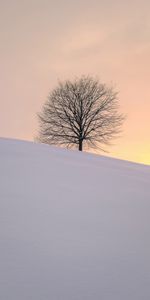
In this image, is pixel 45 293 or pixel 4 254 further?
pixel 4 254

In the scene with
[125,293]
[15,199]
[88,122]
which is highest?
[88,122]

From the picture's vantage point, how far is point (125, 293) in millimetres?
2535

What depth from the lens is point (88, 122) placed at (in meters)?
22.9

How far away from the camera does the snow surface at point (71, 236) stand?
8.20 feet

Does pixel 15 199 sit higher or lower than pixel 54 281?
higher

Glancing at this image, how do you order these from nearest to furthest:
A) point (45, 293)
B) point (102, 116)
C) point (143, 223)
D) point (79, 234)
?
point (45, 293) → point (79, 234) → point (143, 223) → point (102, 116)

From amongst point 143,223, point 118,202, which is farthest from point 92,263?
point 118,202

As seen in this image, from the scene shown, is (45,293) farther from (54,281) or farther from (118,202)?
(118,202)

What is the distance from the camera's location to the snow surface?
8.20 ft

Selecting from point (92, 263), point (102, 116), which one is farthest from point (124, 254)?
point (102, 116)

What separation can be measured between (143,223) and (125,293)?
1506 mm

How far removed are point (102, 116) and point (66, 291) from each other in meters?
20.7

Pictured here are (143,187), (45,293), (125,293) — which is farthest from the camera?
(143,187)

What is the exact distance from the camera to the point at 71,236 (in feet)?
10.7
